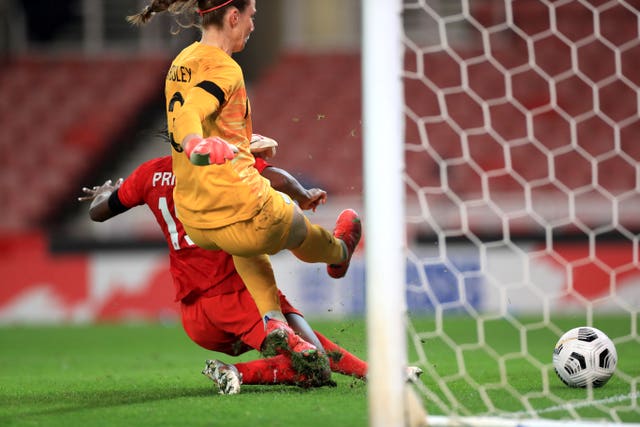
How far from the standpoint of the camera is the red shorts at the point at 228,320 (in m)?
4.47

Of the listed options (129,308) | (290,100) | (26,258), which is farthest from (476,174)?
(26,258)

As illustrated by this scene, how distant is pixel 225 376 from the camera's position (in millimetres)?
4289

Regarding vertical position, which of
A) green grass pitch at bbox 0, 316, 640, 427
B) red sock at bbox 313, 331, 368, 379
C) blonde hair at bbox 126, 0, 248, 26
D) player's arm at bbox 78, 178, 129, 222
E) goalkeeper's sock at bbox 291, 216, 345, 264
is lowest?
green grass pitch at bbox 0, 316, 640, 427

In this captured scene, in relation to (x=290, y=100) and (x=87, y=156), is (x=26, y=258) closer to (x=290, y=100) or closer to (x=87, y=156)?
(x=87, y=156)

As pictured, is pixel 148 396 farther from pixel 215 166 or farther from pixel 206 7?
pixel 206 7

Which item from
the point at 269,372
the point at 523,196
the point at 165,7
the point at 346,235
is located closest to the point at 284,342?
the point at 269,372

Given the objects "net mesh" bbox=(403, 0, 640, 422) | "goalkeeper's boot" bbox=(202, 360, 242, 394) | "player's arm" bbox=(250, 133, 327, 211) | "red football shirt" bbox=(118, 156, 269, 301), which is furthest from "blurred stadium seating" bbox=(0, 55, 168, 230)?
"goalkeeper's boot" bbox=(202, 360, 242, 394)

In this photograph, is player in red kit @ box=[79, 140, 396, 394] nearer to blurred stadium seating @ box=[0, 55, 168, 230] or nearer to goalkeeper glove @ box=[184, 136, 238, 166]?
goalkeeper glove @ box=[184, 136, 238, 166]

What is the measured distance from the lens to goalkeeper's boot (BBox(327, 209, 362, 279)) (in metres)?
4.45

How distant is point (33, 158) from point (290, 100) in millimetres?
3419

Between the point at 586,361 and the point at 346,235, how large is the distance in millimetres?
1113

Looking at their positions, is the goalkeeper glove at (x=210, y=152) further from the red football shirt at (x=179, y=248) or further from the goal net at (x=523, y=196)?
the goal net at (x=523, y=196)

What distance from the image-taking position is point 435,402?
3.72 metres

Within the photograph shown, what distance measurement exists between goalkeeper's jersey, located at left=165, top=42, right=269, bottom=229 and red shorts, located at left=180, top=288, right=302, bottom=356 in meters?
0.62
